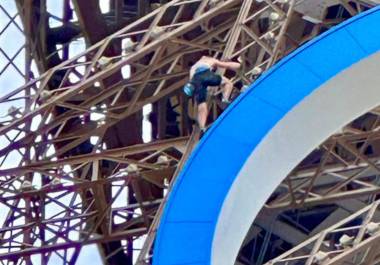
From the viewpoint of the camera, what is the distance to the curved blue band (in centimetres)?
→ 2686

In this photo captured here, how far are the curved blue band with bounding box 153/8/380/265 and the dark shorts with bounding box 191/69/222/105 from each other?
140 centimetres

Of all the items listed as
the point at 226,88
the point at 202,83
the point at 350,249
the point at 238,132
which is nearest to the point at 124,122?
the point at 350,249

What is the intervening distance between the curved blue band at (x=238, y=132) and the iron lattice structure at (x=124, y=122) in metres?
2.63

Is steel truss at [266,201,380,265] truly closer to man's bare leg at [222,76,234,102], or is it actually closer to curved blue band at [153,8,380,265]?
man's bare leg at [222,76,234,102]

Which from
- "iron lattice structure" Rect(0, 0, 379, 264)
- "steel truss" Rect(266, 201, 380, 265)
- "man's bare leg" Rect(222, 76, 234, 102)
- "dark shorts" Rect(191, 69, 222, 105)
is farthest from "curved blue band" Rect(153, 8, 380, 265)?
"steel truss" Rect(266, 201, 380, 265)

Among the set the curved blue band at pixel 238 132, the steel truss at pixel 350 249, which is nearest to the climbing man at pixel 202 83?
the curved blue band at pixel 238 132


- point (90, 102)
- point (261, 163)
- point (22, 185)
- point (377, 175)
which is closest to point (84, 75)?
point (90, 102)

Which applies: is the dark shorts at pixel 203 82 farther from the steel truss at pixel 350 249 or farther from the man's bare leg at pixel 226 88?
the steel truss at pixel 350 249

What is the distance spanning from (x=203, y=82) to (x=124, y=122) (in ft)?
30.8

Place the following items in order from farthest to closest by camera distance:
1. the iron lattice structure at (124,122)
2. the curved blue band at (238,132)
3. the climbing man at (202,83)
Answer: the iron lattice structure at (124,122)
the climbing man at (202,83)
the curved blue band at (238,132)

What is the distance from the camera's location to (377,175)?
1556 inches

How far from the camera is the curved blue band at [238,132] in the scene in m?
26.9

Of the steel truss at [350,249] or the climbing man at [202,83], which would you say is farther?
the steel truss at [350,249]

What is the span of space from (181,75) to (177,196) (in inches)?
317
